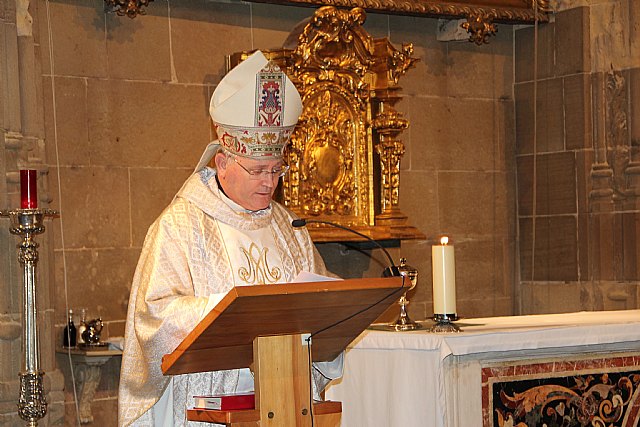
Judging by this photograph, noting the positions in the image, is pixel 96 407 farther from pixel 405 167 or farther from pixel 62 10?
pixel 405 167

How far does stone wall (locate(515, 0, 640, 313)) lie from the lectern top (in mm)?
4858

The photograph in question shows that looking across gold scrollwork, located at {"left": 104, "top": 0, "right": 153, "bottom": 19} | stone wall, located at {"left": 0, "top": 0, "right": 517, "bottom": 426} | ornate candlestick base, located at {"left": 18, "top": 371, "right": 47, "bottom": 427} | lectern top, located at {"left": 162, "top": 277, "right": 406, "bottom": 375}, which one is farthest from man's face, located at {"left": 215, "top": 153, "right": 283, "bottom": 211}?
gold scrollwork, located at {"left": 104, "top": 0, "right": 153, "bottom": 19}

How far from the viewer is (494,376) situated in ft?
15.1

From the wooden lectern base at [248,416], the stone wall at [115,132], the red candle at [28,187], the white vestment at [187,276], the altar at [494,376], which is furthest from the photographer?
the stone wall at [115,132]

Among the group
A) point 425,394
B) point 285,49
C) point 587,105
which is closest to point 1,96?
point 285,49

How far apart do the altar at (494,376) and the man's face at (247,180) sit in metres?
0.88

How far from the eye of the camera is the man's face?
13.4ft

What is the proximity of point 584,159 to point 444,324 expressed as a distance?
12.6 ft

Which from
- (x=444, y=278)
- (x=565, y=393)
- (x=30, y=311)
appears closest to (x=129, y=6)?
(x=30, y=311)

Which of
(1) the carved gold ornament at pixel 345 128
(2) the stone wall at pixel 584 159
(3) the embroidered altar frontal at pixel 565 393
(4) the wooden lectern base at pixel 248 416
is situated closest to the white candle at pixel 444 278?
(3) the embroidered altar frontal at pixel 565 393

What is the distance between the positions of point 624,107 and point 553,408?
150 inches

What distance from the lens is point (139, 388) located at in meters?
4.01

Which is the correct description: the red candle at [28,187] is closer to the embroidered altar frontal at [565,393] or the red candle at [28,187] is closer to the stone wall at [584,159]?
the embroidered altar frontal at [565,393]

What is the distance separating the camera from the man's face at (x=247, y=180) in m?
4.07
